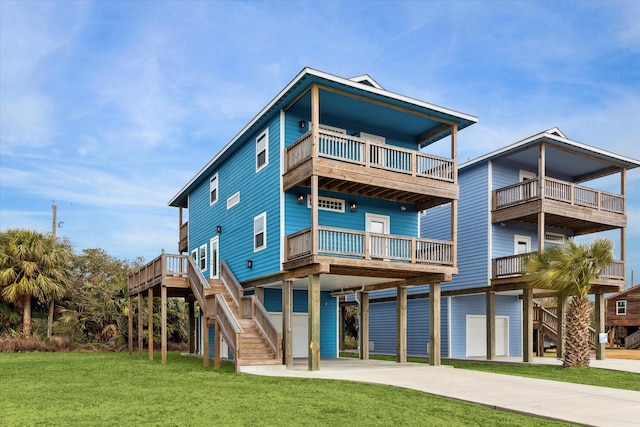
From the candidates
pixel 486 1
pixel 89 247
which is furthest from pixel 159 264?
pixel 89 247

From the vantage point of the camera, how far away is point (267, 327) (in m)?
18.6

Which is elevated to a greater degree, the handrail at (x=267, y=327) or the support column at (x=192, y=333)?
the handrail at (x=267, y=327)

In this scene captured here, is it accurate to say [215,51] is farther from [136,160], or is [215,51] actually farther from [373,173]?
[373,173]

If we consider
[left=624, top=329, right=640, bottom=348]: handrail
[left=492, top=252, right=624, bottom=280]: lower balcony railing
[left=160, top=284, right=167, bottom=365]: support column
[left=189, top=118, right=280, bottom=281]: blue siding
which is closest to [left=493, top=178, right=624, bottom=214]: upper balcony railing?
[left=492, top=252, right=624, bottom=280]: lower balcony railing

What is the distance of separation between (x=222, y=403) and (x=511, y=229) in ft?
64.5

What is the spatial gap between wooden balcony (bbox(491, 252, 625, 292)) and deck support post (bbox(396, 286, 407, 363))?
5440 mm

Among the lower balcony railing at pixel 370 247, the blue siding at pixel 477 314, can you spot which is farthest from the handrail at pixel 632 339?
the lower balcony railing at pixel 370 247

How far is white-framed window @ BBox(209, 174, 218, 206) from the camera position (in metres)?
26.8

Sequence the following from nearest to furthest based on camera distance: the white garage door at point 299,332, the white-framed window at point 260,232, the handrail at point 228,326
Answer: the handrail at point 228,326, the white-framed window at point 260,232, the white garage door at point 299,332

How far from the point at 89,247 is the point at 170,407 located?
32.8m

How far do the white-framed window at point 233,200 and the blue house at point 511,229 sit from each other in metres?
9.84

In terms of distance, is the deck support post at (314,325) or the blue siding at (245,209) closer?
the deck support post at (314,325)

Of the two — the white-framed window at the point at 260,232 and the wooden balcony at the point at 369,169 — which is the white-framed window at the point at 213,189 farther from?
the wooden balcony at the point at 369,169

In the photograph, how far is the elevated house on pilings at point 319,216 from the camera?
58.0 ft
